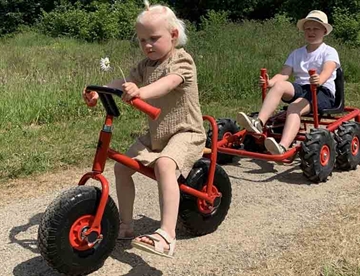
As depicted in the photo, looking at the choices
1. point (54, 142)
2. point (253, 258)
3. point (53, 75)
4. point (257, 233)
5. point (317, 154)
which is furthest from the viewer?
point (53, 75)

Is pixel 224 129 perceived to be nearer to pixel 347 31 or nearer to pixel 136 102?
pixel 136 102

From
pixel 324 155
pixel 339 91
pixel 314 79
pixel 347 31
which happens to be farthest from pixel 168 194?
pixel 347 31

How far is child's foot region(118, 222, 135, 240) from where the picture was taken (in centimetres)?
347

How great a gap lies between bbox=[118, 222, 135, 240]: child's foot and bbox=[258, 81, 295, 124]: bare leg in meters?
1.95

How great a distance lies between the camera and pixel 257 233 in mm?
3643

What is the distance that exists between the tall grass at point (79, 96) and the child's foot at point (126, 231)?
5.29 feet

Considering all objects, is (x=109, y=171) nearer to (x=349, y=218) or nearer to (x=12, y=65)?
(x=349, y=218)

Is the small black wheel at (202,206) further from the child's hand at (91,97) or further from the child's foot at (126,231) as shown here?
the child's hand at (91,97)

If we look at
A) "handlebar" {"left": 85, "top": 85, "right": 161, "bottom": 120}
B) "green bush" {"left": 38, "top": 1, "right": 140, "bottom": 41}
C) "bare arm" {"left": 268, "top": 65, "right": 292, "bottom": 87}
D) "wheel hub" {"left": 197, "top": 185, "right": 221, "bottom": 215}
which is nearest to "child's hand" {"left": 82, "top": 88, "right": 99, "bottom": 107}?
"handlebar" {"left": 85, "top": 85, "right": 161, "bottom": 120}

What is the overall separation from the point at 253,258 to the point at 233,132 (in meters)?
2.10

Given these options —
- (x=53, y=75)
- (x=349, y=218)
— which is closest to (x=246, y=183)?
(x=349, y=218)

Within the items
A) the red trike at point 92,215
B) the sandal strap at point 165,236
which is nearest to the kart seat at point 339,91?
the red trike at point 92,215

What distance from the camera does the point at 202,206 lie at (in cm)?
349

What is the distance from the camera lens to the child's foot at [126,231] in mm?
3473
